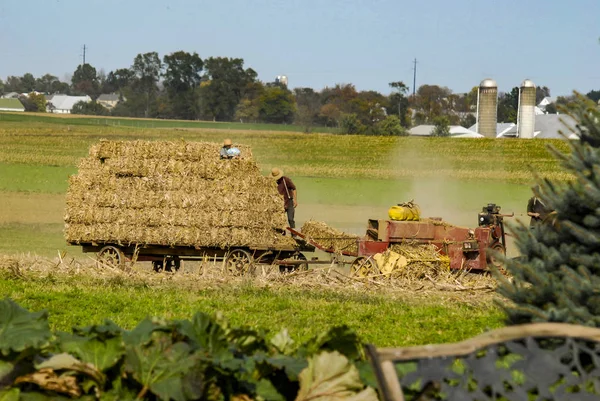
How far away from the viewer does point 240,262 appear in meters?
16.6

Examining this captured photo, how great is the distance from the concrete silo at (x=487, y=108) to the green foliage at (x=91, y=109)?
154 ft

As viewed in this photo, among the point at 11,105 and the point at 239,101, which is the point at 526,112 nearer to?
the point at 239,101

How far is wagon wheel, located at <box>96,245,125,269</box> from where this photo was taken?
52.5ft

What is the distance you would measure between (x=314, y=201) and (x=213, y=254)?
21550 millimetres

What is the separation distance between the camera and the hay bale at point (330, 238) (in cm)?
1731

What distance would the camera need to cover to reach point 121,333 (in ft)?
17.6

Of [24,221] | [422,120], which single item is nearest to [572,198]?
[24,221]

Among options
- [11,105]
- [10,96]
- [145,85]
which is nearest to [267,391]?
[145,85]

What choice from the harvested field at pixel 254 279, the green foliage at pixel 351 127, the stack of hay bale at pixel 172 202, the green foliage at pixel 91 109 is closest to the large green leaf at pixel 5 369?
the harvested field at pixel 254 279

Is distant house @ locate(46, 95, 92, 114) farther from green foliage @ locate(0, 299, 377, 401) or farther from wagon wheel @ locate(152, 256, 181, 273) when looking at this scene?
green foliage @ locate(0, 299, 377, 401)

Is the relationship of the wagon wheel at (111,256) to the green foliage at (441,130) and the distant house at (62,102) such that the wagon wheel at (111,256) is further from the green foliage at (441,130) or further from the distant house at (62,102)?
the distant house at (62,102)

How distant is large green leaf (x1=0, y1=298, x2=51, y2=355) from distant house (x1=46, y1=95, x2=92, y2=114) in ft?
463

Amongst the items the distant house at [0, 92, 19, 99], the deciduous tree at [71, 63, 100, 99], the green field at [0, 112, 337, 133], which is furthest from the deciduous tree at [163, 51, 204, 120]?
the deciduous tree at [71, 63, 100, 99]

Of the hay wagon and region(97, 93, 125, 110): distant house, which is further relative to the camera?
region(97, 93, 125, 110): distant house
